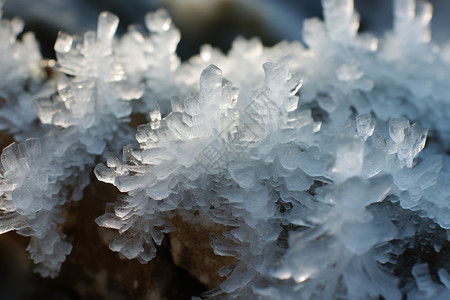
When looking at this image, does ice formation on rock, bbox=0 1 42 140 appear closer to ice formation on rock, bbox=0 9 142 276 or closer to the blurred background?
ice formation on rock, bbox=0 9 142 276

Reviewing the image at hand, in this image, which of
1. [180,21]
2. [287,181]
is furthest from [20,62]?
[180,21]

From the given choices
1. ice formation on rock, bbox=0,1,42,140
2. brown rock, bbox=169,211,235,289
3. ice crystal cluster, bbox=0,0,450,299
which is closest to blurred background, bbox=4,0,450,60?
ice formation on rock, bbox=0,1,42,140

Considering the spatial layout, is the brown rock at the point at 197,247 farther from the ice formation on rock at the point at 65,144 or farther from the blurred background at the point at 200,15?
the blurred background at the point at 200,15

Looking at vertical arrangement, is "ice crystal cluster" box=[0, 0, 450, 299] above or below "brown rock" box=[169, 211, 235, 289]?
above

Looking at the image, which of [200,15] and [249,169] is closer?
[249,169]

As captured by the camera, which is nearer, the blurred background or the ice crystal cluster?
the ice crystal cluster

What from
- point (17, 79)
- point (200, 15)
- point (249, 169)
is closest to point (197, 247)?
point (249, 169)

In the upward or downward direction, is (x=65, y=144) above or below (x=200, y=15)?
below

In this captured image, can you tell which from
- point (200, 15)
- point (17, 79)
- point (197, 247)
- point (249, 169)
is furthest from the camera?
point (200, 15)

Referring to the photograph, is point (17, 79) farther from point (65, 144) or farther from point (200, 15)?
point (200, 15)
